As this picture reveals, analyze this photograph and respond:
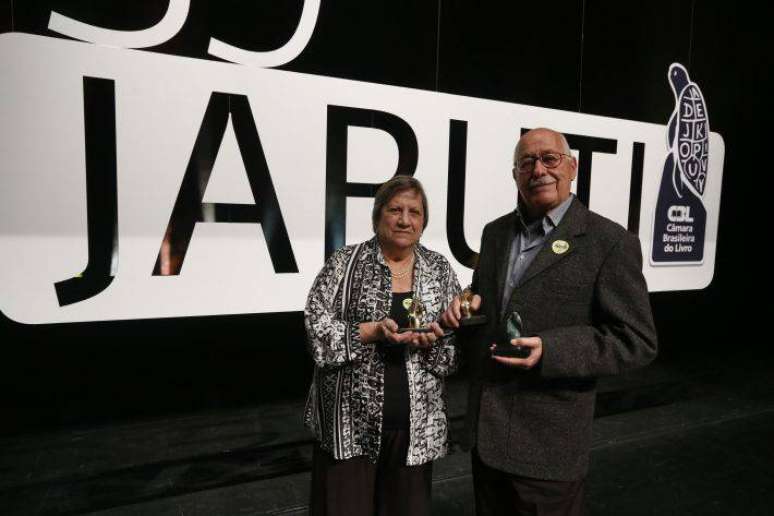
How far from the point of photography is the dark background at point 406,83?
295 cm

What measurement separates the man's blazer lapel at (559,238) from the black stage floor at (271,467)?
5.79 feet

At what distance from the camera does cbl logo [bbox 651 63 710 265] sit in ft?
15.1

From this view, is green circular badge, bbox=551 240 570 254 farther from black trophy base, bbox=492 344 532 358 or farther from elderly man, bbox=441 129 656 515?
black trophy base, bbox=492 344 532 358

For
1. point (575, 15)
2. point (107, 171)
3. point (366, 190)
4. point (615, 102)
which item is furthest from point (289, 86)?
point (615, 102)

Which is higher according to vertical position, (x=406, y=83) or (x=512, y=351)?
(x=406, y=83)

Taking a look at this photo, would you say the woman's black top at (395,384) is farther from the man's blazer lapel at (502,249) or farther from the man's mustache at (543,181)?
the man's mustache at (543,181)

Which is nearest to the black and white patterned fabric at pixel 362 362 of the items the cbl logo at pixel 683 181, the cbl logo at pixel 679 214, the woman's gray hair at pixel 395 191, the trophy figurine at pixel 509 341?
the woman's gray hair at pixel 395 191

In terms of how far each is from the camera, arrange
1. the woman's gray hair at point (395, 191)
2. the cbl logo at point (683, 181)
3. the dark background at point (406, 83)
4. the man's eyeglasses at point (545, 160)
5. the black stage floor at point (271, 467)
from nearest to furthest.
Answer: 1. the man's eyeglasses at point (545, 160)
2. the woman's gray hair at point (395, 191)
3. the black stage floor at point (271, 467)
4. the dark background at point (406, 83)
5. the cbl logo at point (683, 181)

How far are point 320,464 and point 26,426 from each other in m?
2.44

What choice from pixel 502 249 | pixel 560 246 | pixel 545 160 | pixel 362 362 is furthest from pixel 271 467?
pixel 545 160

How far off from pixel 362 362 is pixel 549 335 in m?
0.64

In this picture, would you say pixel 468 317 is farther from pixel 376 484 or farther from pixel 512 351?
pixel 376 484

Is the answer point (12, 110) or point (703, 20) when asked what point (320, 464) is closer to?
point (12, 110)

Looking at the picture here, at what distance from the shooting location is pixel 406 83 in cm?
349
